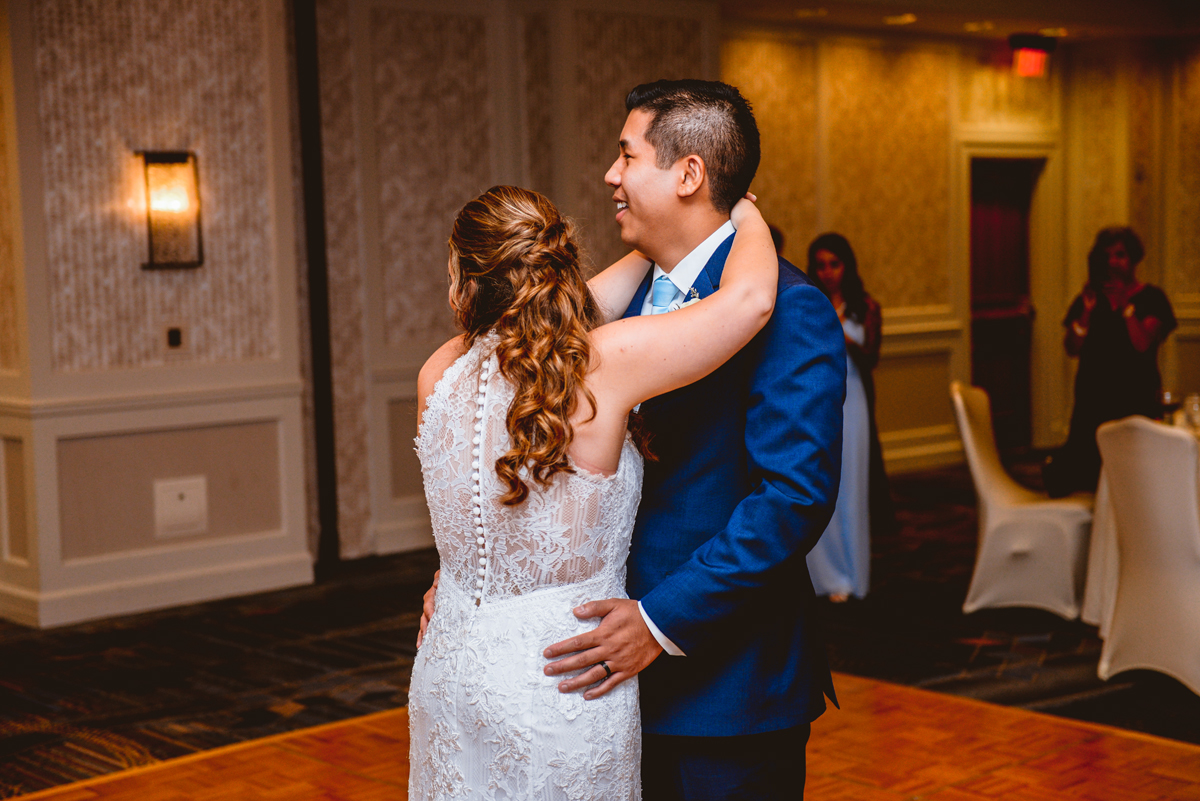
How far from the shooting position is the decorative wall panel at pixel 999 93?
9.49 meters

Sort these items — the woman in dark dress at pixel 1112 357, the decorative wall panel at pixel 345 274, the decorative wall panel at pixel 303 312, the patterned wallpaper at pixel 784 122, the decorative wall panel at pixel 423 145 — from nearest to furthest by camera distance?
1. the woman in dark dress at pixel 1112 357
2. the decorative wall panel at pixel 303 312
3. the decorative wall panel at pixel 345 274
4. the decorative wall panel at pixel 423 145
5. the patterned wallpaper at pixel 784 122

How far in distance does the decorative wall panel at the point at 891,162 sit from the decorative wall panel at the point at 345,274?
3.55 meters

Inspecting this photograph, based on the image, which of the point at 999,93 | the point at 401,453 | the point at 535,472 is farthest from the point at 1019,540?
the point at 999,93

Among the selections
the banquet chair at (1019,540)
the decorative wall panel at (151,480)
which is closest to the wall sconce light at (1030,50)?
the banquet chair at (1019,540)

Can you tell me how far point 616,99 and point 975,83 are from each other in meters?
3.74

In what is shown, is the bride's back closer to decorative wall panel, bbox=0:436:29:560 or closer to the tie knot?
the tie knot

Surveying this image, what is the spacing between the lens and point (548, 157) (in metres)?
7.02

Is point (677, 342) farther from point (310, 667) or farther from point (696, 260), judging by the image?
point (310, 667)

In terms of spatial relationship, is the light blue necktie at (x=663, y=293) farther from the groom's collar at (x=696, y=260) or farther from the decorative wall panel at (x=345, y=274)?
the decorative wall panel at (x=345, y=274)

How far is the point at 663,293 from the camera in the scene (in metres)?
1.87

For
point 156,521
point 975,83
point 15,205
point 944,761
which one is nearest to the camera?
point 944,761

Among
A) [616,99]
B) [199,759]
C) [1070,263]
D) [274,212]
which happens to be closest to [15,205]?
[274,212]

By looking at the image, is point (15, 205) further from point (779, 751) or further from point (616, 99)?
point (779, 751)

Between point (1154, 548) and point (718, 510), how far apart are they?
2842mm
